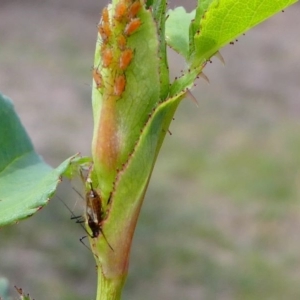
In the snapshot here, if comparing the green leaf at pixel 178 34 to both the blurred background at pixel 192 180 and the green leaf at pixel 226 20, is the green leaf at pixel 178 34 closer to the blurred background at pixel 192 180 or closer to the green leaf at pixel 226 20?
the green leaf at pixel 226 20

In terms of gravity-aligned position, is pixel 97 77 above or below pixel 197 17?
→ below

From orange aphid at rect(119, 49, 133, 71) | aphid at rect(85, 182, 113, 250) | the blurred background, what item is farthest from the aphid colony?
the blurred background

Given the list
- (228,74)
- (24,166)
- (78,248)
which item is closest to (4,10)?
(228,74)

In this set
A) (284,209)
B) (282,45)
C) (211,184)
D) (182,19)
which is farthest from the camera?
(282,45)

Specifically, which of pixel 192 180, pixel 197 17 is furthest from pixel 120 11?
pixel 192 180

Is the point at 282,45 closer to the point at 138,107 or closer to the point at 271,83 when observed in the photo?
the point at 271,83

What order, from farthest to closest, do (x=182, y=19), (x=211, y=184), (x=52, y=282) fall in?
(x=211, y=184) < (x=52, y=282) < (x=182, y=19)

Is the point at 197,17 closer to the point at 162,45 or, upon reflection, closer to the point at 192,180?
the point at 162,45

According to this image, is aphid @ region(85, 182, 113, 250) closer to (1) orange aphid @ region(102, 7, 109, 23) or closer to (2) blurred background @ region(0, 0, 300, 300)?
(1) orange aphid @ region(102, 7, 109, 23)
